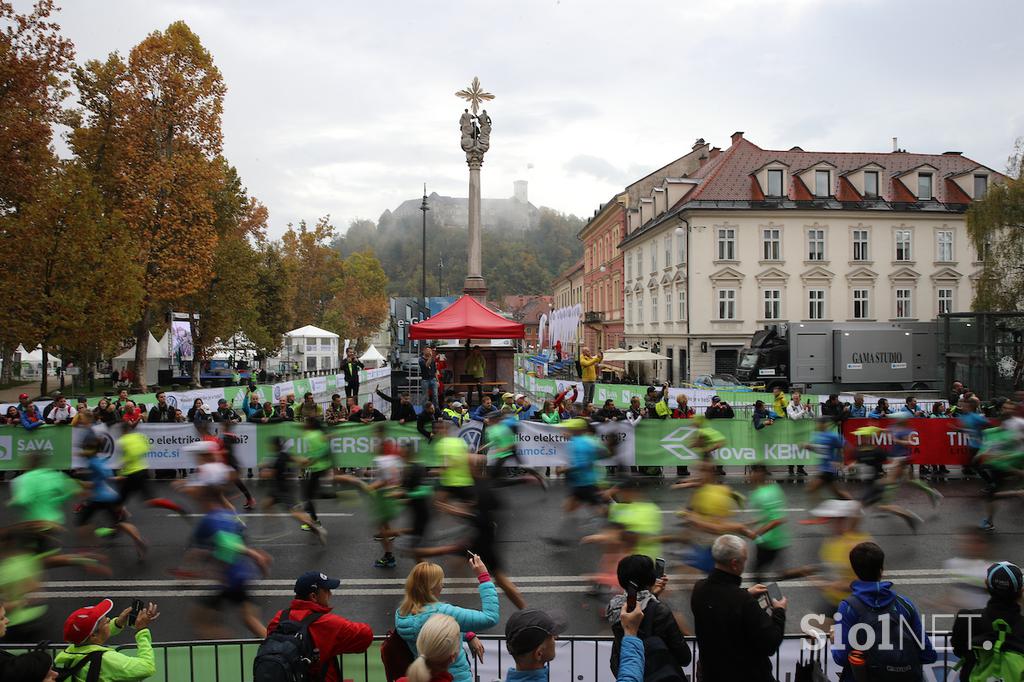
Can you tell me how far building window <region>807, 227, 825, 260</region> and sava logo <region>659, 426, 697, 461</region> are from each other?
29550 millimetres

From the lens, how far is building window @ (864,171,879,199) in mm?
40906

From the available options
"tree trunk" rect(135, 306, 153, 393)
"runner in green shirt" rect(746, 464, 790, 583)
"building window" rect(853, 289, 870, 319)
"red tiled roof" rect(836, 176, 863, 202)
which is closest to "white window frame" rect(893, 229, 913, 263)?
"building window" rect(853, 289, 870, 319)

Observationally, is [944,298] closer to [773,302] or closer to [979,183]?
[979,183]

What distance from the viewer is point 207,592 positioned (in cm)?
816

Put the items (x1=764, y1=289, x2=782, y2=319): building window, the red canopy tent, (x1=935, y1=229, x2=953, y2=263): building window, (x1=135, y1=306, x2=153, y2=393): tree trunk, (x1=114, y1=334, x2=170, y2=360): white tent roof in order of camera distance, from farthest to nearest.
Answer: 1. (x1=114, y1=334, x2=170, y2=360): white tent roof
2. (x1=935, y1=229, x2=953, y2=263): building window
3. (x1=764, y1=289, x2=782, y2=319): building window
4. (x1=135, y1=306, x2=153, y2=393): tree trunk
5. the red canopy tent

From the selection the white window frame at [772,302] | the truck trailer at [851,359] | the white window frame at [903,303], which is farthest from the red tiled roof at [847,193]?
the truck trailer at [851,359]

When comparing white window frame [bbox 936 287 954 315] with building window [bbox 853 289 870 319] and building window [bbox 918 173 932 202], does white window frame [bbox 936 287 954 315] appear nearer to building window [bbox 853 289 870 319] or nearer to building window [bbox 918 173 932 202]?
building window [bbox 853 289 870 319]

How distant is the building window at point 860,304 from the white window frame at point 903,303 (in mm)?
1659

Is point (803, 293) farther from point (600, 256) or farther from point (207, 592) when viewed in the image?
point (207, 592)

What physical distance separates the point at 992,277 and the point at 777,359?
10.7 meters

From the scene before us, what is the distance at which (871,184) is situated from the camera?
4116 cm

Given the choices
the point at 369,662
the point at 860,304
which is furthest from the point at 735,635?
the point at 860,304

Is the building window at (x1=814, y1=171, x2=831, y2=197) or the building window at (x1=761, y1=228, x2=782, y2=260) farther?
the building window at (x1=814, y1=171, x2=831, y2=197)

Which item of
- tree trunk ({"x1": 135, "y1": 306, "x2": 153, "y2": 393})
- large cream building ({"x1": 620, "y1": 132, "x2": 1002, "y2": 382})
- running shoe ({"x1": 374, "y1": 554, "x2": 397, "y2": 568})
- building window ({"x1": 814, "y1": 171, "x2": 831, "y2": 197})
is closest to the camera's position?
running shoe ({"x1": 374, "y1": 554, "x2": 397, "y2": 568})
